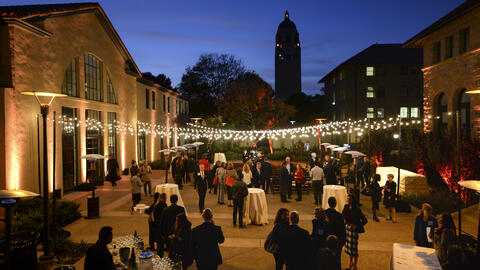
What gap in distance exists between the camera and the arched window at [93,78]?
61.4 ft

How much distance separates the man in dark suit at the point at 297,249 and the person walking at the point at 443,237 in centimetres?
228

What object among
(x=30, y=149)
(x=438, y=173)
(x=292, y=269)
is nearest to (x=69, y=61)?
(x=30, y=149)

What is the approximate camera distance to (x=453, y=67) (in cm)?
1680

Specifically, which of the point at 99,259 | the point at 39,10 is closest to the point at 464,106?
the point at 99,259

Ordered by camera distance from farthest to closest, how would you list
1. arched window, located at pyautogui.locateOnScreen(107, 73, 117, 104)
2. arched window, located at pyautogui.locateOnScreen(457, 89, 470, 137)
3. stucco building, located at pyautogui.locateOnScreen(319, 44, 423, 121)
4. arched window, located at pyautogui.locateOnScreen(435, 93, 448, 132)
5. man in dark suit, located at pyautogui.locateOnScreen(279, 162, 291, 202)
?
stucco building, located at pyautogui.locateOnScreen(319, 44, 423, 121), arched window, located at pyautogui.locateOnScreen(107, 73, 117, 104), arched window, located at pyautogui.locateOnScreen(435, 93, 448, 132), arched window, located at pyautogui.locateOnScreen(457, 89, 470, 137), man in dark suit, located at pyautogui.locateOnScreen(279, 162, 291, 202)

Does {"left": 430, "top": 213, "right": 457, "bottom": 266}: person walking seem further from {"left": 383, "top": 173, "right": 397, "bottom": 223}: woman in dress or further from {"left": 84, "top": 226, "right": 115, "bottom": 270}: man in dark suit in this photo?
{"left": 84, "top": 226, "right": 115, "bottom": 270}: man in dark suit

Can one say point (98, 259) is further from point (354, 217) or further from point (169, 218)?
point (354, 217)

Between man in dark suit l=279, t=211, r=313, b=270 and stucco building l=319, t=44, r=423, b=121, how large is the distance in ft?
117

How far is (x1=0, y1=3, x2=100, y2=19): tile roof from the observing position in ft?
42.6

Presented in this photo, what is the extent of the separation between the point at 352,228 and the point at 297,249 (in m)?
1.97

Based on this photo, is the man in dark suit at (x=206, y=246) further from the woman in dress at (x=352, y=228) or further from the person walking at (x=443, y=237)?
the person walking at (x=443, y=237)

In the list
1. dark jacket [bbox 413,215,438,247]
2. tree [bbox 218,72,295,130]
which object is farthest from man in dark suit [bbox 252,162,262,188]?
tree [bbox 218,72,295,130]

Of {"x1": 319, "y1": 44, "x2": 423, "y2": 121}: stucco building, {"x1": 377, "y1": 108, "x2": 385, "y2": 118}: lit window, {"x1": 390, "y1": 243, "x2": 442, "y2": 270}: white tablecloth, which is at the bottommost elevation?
{"x1": 390, "y1": 243, "x2": 442, "y2": 270}: white tablecloth

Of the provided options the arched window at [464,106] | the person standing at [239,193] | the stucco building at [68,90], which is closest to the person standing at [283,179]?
the person standing at [239,193]
